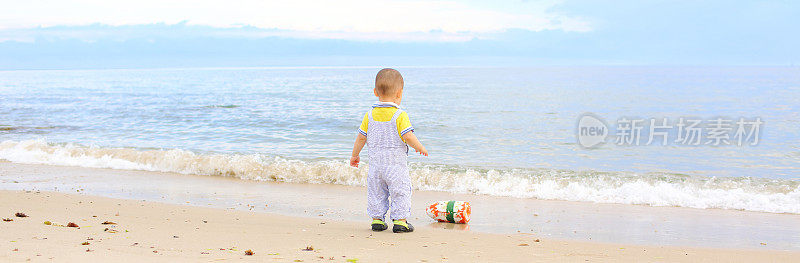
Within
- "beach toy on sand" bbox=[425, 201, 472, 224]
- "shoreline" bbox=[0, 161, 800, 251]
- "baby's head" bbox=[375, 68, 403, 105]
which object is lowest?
"shoreline" bbox=[0, 161, 800, 251]

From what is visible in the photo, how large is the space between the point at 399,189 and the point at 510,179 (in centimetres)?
445

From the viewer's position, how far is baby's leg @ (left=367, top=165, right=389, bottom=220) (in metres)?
5.25

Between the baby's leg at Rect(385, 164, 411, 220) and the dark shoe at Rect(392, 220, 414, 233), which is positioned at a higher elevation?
the baby's leg at Rect(385, 164, 411, 220)

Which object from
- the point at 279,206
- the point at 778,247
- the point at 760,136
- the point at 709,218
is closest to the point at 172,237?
the point at 279,206

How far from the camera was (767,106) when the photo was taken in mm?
24828

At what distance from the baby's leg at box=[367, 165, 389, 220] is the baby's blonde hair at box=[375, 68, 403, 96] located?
728 millimetres

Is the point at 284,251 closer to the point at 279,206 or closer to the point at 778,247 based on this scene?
the point at 279,206

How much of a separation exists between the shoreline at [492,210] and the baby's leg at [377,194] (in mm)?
778
